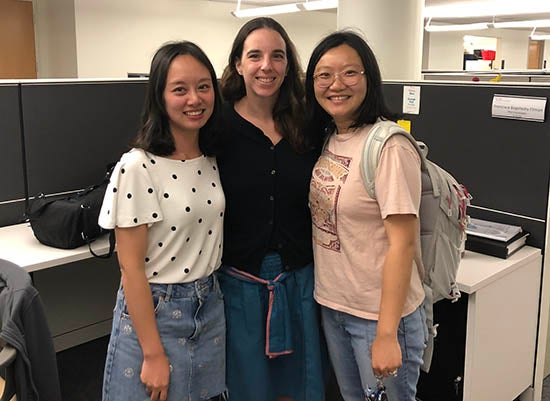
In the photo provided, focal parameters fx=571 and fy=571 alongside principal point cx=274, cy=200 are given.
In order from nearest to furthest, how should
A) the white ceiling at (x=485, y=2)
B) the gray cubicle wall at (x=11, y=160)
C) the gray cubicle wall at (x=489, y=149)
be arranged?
the gray cubicle wall at (x=489, y=149) < the gray cubicle wall at (x=11, y=160) < the white ceiling at (x=485, y=2)

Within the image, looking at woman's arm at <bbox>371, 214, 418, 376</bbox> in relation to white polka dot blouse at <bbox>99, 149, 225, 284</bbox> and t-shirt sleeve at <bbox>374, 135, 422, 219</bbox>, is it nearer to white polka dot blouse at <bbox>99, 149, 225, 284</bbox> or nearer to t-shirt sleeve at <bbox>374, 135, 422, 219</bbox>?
t-shirt sleeve at <bbox>374, 135, 422, 219</bbox>

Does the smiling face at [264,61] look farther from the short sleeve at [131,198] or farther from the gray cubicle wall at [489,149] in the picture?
the gray cubicle wall at [489,149]

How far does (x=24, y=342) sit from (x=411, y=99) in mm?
1900

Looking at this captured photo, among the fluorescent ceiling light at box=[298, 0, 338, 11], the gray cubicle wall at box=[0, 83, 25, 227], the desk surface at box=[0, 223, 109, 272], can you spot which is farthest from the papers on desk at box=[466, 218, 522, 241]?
the fluorescent ceiling light at box=[298, 0, 338, 11]

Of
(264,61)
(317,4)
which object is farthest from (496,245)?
(317,4)

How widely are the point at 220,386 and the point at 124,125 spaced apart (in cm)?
152

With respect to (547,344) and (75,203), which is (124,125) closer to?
(75,203)

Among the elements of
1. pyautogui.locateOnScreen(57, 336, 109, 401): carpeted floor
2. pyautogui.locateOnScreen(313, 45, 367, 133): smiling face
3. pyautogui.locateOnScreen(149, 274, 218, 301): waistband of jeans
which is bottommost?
pyautogui.locateOnScreen(57, 336, 109, 401): carpeted floor

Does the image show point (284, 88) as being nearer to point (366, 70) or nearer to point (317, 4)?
point (366, 70)

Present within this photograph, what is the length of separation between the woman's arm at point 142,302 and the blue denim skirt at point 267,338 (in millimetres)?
256

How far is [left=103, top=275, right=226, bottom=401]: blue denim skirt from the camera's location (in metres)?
1.34

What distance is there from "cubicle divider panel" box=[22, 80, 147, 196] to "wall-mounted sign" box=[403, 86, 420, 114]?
121 centimetres

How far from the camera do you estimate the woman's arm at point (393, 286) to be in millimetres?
1316

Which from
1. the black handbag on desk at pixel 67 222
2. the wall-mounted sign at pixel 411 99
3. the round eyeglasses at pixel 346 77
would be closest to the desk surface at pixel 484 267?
the wall-mounted sign at pixel 411 99
